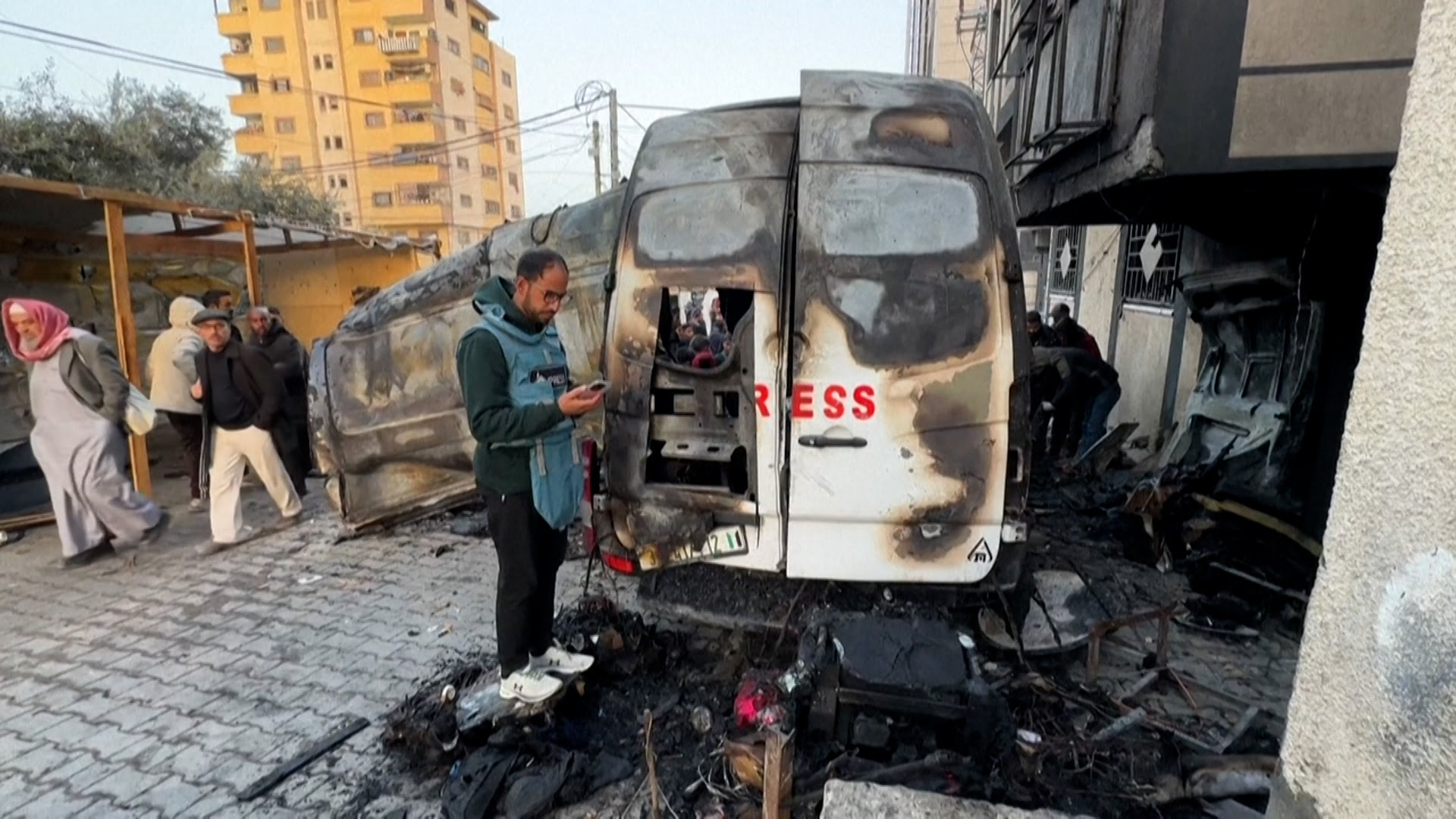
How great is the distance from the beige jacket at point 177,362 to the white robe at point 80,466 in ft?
2.90

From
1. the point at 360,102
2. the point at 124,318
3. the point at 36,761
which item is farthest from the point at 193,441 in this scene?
the point at 360,102

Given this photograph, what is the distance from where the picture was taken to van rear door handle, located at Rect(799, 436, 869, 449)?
2822 mm

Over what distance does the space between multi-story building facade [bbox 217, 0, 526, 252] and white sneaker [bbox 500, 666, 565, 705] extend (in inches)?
1626

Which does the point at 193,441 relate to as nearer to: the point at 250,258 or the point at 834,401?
the point at 250,258

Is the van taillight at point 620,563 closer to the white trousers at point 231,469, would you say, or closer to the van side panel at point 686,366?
the van side panel at point 686,366

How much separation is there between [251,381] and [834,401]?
200 inches

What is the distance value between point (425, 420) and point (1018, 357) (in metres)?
4.39

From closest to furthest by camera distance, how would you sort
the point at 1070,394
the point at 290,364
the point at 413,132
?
1. the point at 290,364
2. the point at 1070,394
3. the point at 413,132

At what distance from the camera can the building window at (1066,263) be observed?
36.2 ft

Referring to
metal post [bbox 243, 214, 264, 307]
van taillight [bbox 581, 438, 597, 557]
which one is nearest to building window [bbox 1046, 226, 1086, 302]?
van taillight [bbox 581, 438, 597, 557]

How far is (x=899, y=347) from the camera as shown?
2773mm

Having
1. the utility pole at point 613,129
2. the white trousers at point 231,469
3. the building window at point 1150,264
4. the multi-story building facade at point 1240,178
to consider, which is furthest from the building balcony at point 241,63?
the building window at point 1150,264

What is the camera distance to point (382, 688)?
3471 millimetres

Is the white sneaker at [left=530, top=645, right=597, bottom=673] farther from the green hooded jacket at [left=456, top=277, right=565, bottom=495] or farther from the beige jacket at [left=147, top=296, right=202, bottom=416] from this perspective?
the beige jacket at [left=147, top=296, right=202, bottom=416]
